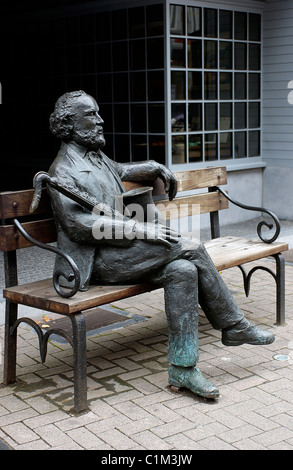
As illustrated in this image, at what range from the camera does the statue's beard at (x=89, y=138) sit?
4258 millimetres

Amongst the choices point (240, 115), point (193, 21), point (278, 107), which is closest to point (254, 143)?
point (240, 115)

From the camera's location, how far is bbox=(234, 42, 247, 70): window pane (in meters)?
9.36

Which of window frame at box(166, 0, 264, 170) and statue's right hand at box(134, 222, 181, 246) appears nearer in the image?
statue's right hand at box(134, 222, 181, 246)

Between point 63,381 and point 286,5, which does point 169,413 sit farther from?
point 286,5

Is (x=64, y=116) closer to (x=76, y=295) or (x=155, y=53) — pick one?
(x=76, y=295)

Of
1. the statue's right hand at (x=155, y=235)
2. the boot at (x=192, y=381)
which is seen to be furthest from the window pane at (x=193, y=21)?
the boot at (x=192, y=381)

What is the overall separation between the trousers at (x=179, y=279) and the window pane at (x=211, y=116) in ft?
17.3

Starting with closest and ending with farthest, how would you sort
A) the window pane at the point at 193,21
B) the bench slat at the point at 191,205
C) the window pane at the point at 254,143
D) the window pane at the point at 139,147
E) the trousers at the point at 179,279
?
the trousers at the point at 179,279 → the bench slat at the point at 191,205 → the window pane at the point at 193,21 → the window pane at the point at 139,147 → the window pane at the point at 254,143

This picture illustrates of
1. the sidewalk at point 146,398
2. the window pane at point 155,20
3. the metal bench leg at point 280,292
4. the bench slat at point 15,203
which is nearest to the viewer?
the sidewalk at point 146,398

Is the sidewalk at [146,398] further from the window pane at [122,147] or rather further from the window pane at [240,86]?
the window pane at [240,86]

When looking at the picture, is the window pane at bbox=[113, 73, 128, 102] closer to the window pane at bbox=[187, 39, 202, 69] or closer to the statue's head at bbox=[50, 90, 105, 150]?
the window pane at bbox=[187, 39, 202, 69]

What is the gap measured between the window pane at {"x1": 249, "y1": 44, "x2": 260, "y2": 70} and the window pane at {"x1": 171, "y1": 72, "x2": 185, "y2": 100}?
54.5 inches

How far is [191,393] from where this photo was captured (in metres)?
3.97

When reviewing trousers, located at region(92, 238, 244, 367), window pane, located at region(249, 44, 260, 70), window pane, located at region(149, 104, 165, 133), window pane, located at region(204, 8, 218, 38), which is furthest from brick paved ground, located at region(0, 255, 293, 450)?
window pane, located at region(249, 44, 260, 70)
